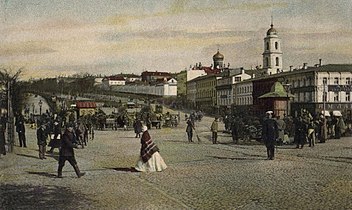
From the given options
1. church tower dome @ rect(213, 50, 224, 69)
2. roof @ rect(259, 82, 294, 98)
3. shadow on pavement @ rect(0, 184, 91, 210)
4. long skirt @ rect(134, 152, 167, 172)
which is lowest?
shadow on pavement @ rect(0, 184, 91, 210)

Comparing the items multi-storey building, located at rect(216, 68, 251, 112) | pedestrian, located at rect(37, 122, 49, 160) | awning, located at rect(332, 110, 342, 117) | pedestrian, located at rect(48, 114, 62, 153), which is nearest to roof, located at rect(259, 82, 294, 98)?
multi-storey building, located at rect(216, 68, 251, 112)

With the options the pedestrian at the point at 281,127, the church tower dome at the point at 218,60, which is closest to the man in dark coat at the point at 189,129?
the church tower dome at the point at 218,60

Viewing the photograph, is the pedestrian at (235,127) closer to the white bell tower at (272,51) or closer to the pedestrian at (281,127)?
the pedestrian at (281,127)

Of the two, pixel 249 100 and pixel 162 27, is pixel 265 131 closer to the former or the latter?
pixel 249 100

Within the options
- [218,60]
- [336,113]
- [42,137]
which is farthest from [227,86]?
[42,137]

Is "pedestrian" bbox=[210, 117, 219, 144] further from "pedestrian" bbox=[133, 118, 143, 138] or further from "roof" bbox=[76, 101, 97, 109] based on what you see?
"roof" bbox=[76, 101, 97, 109]
